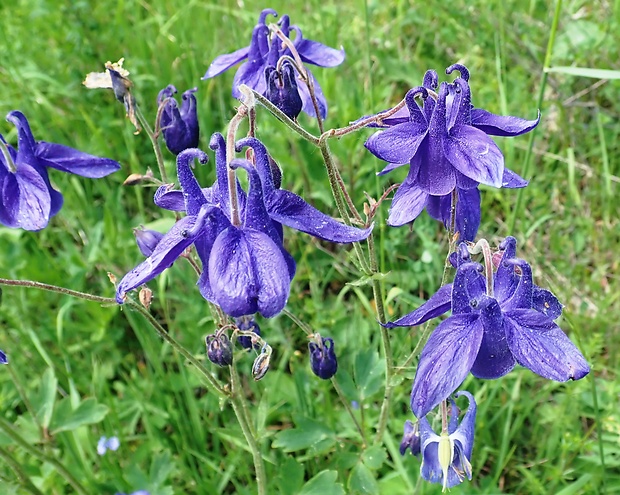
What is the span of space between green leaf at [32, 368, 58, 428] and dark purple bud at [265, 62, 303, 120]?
138cm

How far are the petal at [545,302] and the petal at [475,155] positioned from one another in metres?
0.23

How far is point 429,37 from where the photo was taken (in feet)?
13.5

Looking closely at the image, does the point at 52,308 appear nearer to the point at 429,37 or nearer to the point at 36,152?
the point at 36,152

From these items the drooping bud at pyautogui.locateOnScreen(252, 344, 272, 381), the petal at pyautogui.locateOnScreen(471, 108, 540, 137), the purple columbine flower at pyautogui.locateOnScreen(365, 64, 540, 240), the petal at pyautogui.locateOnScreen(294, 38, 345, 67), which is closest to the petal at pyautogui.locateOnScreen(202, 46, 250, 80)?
the petal at pyautogui.locateOnScreen(294, 38, 345, 67)

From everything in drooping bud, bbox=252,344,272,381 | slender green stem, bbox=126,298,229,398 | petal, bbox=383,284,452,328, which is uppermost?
petal, bbox=383,284,452,328

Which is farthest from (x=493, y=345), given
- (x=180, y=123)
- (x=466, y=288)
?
(x=180, y=123)

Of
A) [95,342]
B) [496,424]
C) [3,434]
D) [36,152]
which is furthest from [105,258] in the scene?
[496,424]

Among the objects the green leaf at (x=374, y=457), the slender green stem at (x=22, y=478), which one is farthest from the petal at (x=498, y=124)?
the slender green stem at (x=22, y=478)

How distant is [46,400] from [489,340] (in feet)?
5.60

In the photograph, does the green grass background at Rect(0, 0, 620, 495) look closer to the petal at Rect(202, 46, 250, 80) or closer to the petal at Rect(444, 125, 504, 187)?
the petal at Rect(202, 46, 250, 80)

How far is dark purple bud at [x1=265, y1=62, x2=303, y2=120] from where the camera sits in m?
1.58

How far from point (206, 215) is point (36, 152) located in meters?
0.85

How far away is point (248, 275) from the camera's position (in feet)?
3.75

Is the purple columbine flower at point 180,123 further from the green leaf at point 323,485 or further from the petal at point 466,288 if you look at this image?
the green leaf at point 323,485
